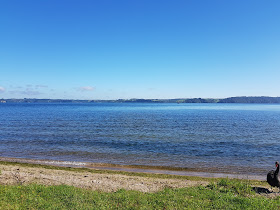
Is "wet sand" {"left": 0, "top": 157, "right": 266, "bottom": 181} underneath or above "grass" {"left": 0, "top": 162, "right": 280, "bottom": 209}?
underneath

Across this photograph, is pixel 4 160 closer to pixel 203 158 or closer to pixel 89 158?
pixel 89 158

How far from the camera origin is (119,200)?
10.7 m

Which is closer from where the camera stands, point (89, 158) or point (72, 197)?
point (72, 197)

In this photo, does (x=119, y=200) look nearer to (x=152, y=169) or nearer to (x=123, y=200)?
(x=123, y=200)

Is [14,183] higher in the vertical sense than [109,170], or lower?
higher

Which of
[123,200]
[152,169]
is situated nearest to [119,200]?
[123,200]

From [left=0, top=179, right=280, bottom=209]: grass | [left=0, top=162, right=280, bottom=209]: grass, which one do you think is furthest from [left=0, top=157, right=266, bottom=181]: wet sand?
[left=0, top=179, right=280, bottom=209]: grass

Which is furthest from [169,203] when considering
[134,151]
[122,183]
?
[134,151]

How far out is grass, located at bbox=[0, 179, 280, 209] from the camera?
383 inches

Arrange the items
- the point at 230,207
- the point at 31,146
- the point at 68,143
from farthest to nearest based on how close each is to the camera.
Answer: the point at 68,143
the point at 31,146
the point at 230,207

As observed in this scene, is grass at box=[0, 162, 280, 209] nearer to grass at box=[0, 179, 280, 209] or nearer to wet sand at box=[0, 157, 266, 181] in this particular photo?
grass at box=[0, 179, 280, 209]

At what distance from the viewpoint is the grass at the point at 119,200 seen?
383 inches

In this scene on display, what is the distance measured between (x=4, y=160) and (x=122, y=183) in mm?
16994

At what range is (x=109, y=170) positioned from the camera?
Result: 20.8m
